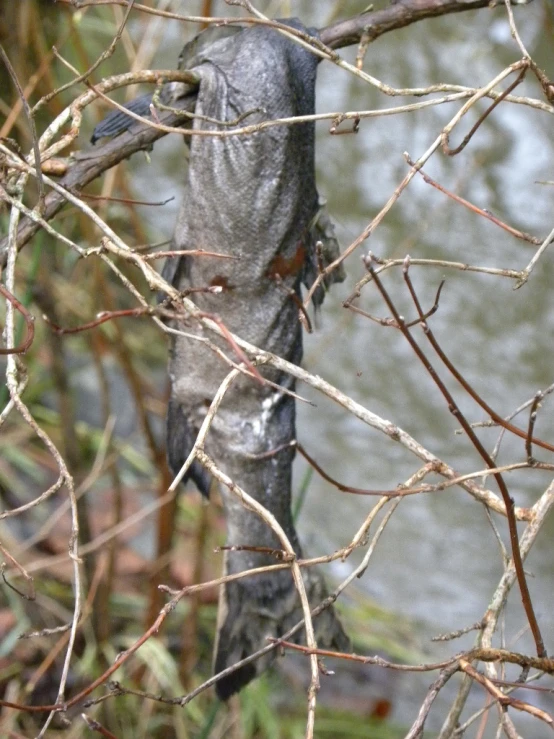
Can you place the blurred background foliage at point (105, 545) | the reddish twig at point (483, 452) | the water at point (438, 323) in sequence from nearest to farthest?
1. the reddish twig at point (483, 452)
2. the blurred background foliage at point (105, 545)
3. the water at point (438, 323)

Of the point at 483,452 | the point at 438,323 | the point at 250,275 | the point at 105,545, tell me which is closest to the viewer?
the point at 483,452

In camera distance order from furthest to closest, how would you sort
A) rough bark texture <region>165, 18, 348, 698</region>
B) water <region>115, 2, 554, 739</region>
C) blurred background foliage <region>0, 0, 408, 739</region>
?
water <region>115, 2, 554, 739</region> → blurred background foliage <region>0, 0, 408, 739</region> → rough bark texture <region>165, 18, 348, 698</region>

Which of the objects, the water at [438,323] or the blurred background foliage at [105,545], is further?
the water at [438,323]

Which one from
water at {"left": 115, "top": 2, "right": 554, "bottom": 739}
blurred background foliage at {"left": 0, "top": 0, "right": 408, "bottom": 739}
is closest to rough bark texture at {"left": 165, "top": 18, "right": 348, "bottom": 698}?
blurred background foliage at {"left": 0, "top": 0, "right": 408, "bottom": 739}

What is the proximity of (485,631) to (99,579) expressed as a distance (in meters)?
1.43

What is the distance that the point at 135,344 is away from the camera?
379cm

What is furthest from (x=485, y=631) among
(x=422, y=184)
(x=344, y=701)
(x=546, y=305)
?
(x=422, y=184)

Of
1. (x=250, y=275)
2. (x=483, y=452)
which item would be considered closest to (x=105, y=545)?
(x=250, y=275)

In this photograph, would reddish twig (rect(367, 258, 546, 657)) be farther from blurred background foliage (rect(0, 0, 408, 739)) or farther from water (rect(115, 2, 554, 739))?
water (rect(115, 2, 554, 739))

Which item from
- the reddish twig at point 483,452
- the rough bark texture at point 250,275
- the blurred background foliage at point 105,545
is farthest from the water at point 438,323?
the reddish twig at point 483,452

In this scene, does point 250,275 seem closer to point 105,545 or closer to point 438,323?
point 105,545

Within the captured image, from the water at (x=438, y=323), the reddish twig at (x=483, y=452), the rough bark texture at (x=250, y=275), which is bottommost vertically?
the reddish twig at (x=483, y=452)

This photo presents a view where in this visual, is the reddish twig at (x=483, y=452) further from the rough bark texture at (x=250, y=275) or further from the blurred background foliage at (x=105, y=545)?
the blurred background foliage at (x=105, y=545)

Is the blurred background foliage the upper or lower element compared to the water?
lower
